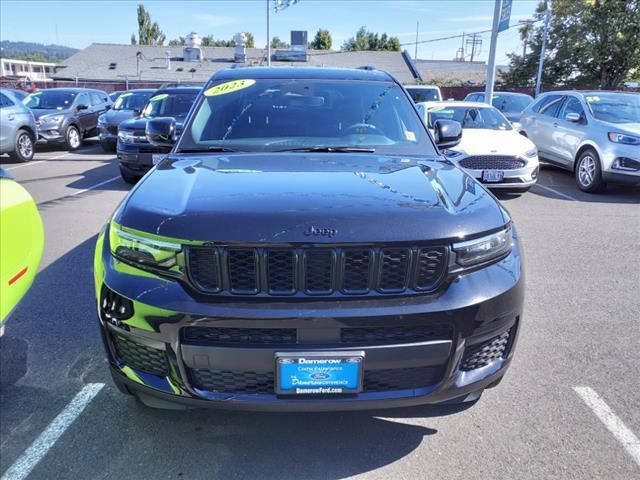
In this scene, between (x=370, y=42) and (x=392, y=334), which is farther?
(x=370, y=42)

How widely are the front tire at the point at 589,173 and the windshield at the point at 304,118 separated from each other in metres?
6.59

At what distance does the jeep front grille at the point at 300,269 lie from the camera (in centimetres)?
200

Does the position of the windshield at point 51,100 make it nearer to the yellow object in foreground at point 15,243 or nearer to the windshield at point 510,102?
the windshield at point 510,102

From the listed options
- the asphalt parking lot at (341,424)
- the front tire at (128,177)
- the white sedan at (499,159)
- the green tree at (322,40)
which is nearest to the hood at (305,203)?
the asphalt parking lot at (341,424)

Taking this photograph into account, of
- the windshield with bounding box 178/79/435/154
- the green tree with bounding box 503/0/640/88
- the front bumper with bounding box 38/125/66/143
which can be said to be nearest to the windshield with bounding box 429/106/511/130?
the windshield with bounding box 178/79/435/154

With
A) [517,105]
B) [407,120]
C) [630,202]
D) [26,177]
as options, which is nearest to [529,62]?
[517,105]

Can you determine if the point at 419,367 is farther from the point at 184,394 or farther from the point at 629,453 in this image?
the point at 629,453

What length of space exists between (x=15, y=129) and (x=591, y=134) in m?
11.9

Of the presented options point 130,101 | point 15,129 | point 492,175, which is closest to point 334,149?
point 492,175

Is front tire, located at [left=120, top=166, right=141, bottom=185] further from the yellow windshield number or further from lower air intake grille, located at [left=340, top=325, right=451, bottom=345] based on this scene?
lower air intake grille, located at [left=340, top=325, right=451, bottom=345]

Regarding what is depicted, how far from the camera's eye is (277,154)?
118 inches

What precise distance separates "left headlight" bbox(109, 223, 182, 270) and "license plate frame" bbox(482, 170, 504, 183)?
6.92 meters

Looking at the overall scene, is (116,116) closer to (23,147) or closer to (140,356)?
(23,147)

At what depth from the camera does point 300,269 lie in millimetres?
2004
